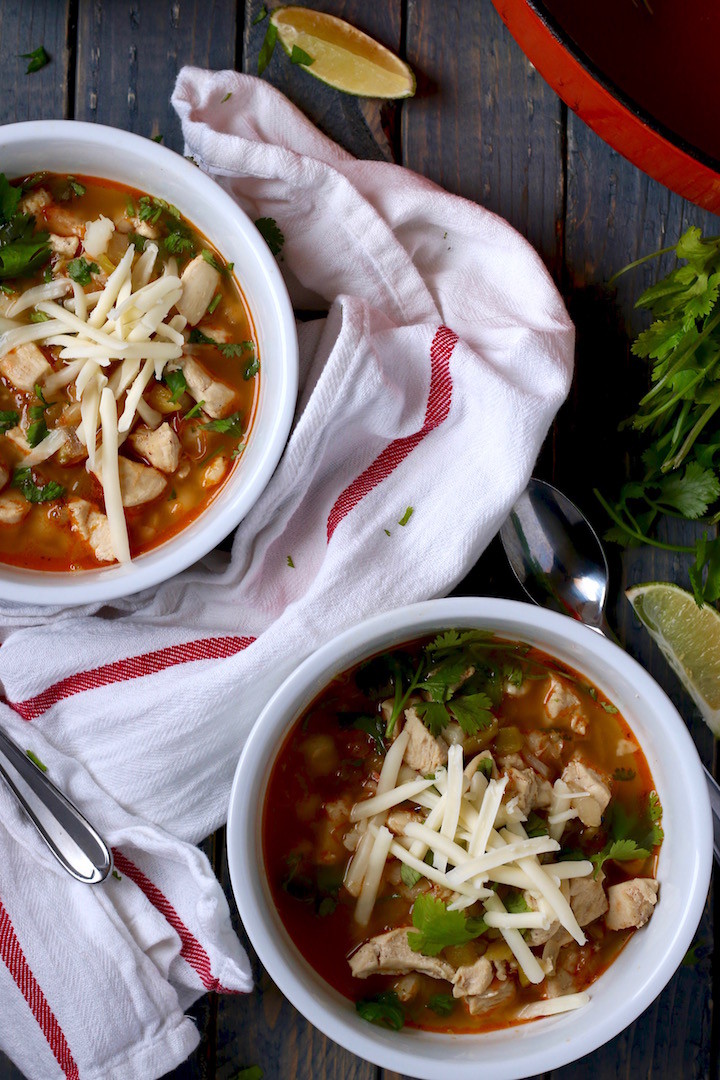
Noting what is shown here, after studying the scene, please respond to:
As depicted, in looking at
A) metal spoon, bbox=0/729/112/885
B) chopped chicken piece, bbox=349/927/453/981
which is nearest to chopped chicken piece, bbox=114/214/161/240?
metal spoon, bbox=0/729/112/885

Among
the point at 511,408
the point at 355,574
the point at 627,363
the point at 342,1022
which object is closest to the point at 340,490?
the point at 355,574

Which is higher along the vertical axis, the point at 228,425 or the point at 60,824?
the point at 228,425

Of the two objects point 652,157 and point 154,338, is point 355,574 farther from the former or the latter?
point 652,157

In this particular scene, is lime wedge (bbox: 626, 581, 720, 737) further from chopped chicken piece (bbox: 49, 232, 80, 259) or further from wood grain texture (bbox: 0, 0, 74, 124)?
wood grain texture (bbox: 0, 0, 74, 124)

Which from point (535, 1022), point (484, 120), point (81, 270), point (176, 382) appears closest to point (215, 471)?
point (176, 382)

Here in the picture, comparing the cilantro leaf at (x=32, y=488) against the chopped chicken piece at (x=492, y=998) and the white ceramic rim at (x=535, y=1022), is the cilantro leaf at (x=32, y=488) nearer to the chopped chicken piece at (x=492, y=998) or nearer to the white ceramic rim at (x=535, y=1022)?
the white ceramic rim at (x=535, y=1022)

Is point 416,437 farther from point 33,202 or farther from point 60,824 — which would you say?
point 60,824

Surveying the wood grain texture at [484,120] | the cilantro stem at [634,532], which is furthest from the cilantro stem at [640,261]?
the cilantro stem at [634,532]
